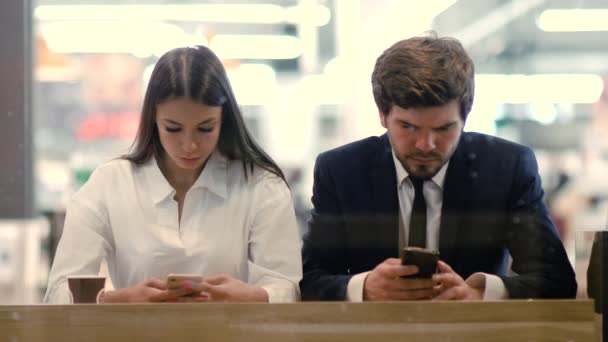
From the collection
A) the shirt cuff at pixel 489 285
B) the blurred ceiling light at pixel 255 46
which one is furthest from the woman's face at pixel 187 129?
the shirt cuff at pixel 489 285

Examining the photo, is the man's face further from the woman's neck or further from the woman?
the woman's neck

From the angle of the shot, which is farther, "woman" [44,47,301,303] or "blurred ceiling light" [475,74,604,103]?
"blurred ceiling light" [475,74,604,103]

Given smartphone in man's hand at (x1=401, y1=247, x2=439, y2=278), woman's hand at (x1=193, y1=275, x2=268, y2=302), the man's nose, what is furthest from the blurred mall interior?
smartphone in man's hand at (x1=401, y1=247, x2=439, y2=278)

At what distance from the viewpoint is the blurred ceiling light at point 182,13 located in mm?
2014

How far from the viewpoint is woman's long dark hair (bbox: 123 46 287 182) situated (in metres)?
1.92

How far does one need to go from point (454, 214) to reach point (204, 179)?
1.87 feet

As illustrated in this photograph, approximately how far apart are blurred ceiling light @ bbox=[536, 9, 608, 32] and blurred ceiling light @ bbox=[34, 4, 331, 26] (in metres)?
0.59

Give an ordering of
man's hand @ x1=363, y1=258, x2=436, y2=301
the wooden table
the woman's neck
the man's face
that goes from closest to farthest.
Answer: the wooden table → man's hand @ x1=363, y1=258, x2=436, y2=301 → the man's face → the woman's neck

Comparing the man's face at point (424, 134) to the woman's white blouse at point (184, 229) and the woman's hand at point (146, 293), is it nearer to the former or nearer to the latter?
the woman's white blouse at point (184, 229)

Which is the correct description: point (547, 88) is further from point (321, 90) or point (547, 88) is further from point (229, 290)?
point (229, 290)

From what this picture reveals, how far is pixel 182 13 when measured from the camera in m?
2.02

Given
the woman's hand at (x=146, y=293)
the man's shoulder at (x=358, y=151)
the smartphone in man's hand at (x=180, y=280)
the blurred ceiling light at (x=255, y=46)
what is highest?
the blurred ceiling light at (x=255, y=46)

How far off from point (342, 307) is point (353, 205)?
398mm

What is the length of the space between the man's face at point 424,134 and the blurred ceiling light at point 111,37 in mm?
479
